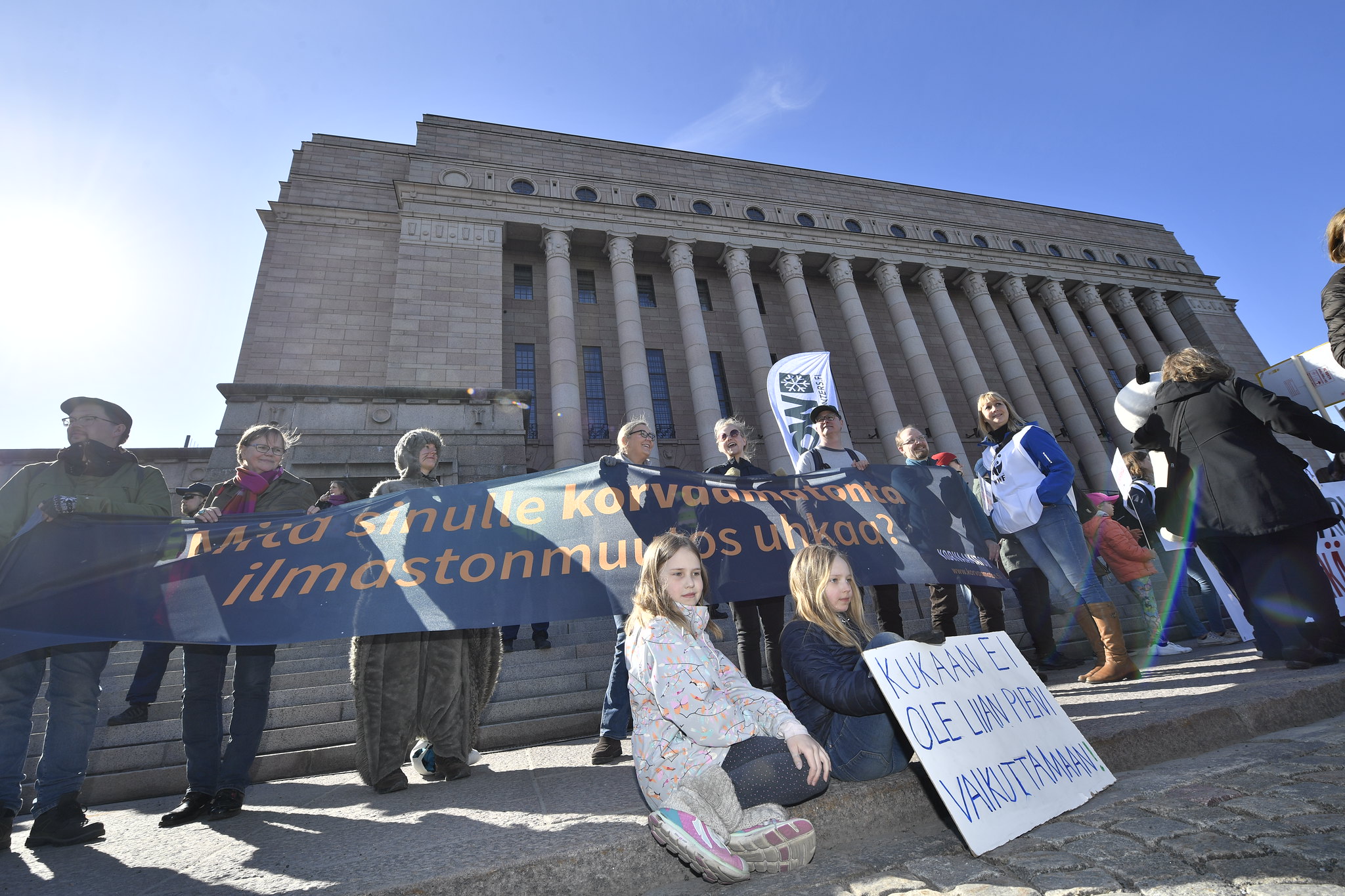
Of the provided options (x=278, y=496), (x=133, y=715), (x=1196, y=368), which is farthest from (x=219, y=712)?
(x=1196, y=368)

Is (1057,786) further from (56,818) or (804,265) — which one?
(804,265)

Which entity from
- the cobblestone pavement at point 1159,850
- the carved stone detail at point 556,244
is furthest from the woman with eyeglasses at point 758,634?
the carved stone detail at point 556,244

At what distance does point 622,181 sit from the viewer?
23016 millimetres

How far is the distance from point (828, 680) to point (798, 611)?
16.5 inches

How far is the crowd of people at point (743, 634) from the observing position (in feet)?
7.76

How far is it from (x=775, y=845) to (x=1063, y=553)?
3876 mm

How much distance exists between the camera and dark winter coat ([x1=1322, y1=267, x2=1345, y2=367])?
3.27 metres

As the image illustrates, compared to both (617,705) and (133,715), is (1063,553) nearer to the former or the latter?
(617,705)

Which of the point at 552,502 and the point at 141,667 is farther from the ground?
the point at 552,502

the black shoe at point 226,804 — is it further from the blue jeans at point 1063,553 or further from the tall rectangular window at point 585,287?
the tall rectangular window at point 585,287

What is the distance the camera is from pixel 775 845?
2066 mm

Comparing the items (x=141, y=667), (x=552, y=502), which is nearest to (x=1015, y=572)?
(x=552, y=502)

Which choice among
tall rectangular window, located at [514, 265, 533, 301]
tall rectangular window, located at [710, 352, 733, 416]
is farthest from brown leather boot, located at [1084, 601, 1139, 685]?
tall rectangular window, located at [514, 265, 533, 301]

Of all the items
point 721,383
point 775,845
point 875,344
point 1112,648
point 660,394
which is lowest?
point 775,845
